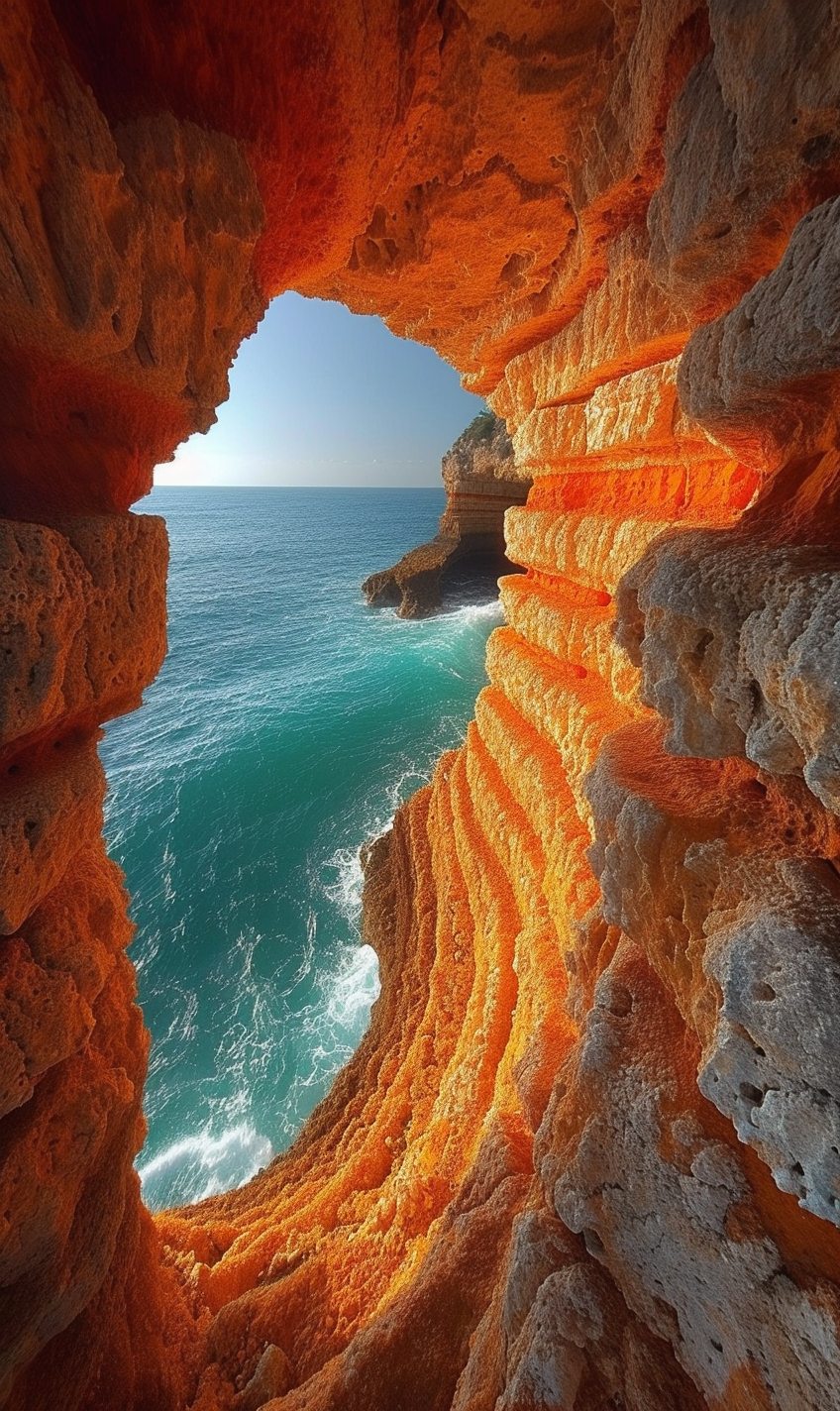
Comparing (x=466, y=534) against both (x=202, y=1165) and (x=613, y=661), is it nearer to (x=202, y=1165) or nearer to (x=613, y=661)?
(x=613, y=661)

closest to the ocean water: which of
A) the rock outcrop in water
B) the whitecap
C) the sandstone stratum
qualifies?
the whitecap

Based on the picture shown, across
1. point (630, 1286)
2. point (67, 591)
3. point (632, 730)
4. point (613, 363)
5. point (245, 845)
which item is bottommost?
point (245, 845)

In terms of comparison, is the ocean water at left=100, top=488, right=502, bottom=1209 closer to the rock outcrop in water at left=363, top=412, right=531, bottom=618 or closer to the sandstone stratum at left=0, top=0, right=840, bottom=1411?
the rock outcrop in water at left=363, top=412, right=531, bottom=618

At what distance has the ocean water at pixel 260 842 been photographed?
8.77 m

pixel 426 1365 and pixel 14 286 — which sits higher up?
pixel 14 286

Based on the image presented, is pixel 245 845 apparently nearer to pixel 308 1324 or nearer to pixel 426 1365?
pixel 308 1324

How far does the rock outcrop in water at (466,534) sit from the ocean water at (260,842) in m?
2.70

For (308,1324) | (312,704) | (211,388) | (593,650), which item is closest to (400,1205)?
(308,1324)

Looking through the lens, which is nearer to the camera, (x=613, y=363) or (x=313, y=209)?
(x=313, y=209)

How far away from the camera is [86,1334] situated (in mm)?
3621

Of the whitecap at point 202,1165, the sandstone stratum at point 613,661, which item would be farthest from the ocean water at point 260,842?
the sandstone stratum at point 613,661

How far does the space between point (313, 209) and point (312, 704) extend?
16.5 metres

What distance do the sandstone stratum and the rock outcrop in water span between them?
26164 millimetres

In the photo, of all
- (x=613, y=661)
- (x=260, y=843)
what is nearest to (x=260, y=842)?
(x=260, y=843)
